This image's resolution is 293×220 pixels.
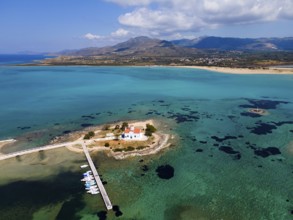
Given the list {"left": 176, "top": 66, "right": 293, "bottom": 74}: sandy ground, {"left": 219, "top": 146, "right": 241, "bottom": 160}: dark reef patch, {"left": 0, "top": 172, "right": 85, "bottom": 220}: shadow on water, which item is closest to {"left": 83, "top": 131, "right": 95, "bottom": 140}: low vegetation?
{"left": 0, "top": 172, "right": 85, "bottom": 220}: shadow on water

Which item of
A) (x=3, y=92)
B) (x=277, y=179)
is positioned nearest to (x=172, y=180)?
(x=277, y=179)

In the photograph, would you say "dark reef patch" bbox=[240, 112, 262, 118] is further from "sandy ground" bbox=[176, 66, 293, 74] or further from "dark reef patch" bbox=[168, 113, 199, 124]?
"sandy ground" bbox=[176, 66, 293, 74]

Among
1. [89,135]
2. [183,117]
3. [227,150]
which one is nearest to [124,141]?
[89,135]

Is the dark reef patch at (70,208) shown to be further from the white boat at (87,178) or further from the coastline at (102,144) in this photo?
the coastline at (102,144)

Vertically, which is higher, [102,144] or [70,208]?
[102,144]

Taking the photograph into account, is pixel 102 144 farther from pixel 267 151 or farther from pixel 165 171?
pixel 267 151

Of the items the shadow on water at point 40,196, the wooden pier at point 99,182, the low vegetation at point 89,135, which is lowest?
the shadow on water at point 40,196

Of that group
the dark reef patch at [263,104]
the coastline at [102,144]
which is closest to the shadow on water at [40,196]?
the coastline at [102,144]

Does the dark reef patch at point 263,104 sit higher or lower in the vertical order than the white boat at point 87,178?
higher
